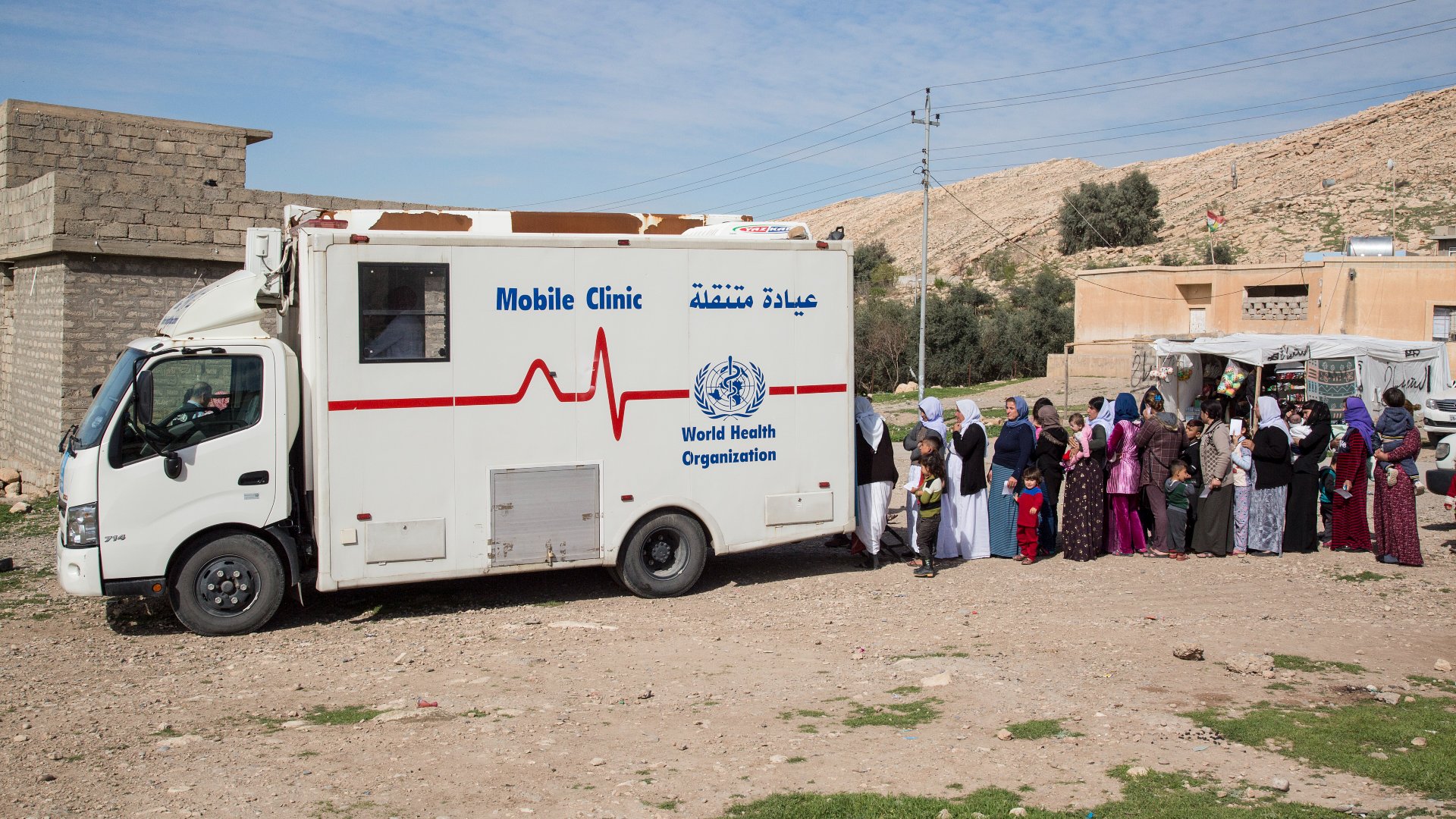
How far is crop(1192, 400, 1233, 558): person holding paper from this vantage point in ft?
35.3

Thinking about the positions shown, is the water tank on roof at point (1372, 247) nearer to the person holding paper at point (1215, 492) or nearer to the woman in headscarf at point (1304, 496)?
the woman in headscarf at point (1304, 496)

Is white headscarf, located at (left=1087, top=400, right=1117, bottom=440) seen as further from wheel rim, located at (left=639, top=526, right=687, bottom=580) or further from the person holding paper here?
wheel rim, located at (left=639, top=526, right=687, bottom=580)

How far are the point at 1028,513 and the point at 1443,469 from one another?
5187 mm

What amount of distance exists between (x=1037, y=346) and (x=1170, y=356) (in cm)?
2230

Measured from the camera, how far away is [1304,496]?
35.9ft

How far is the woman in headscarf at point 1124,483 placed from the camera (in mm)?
10797

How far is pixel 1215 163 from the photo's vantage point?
7675 cm

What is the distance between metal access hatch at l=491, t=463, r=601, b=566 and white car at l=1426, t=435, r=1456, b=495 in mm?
8588

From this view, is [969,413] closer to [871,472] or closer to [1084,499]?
[871,472]

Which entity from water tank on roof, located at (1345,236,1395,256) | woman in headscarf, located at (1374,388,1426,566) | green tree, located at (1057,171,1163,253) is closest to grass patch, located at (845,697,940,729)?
woman in headscarf, located at (1374,388,1426,566)

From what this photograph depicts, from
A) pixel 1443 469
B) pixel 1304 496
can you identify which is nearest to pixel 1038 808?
pixel 1304 496

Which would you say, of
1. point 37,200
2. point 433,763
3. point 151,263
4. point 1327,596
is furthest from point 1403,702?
point 37,200

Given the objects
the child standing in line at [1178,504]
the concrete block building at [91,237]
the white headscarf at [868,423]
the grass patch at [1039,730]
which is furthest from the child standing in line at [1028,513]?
the concrete block building at [91,237]

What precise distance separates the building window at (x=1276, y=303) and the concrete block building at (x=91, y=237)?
23.8 metres
